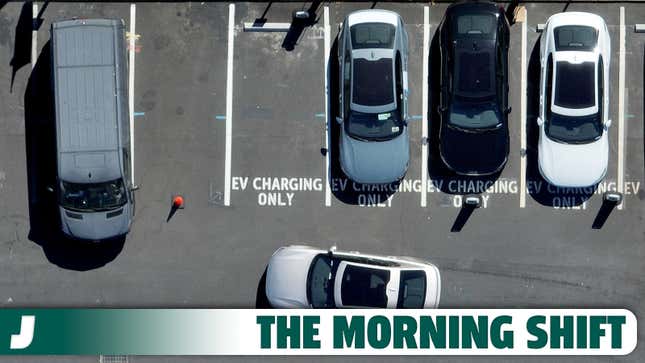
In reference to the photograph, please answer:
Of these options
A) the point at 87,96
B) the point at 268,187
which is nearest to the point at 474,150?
the point at 268,187

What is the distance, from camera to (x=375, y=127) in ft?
71.9

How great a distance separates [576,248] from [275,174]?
8.74 meters

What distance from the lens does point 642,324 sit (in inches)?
891

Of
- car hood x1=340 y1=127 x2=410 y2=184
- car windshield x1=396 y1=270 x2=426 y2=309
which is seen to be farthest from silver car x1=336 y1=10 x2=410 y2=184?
car windshield x1=396 y1=270 x2=426 y2=309

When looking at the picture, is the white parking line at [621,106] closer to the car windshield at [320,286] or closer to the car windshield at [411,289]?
the car windshield at [411,289]

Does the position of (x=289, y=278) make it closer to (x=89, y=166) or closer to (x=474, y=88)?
(x=89, y=166)

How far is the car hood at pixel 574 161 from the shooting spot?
2189 cm

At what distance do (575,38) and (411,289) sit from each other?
8.06 metres

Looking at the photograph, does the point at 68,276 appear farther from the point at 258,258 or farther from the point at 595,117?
the point at 595,117

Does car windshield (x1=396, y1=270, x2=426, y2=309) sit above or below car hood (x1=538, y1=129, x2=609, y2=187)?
below

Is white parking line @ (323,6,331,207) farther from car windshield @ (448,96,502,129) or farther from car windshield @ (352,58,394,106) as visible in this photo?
car windshield @ (448,96,502,129)

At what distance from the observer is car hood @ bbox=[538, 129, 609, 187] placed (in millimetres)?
21891

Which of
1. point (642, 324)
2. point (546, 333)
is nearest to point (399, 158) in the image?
point (546, 333)

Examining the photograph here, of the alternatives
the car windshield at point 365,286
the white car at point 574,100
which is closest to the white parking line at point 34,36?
the car windshield at point 365,286
